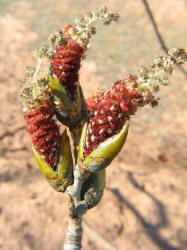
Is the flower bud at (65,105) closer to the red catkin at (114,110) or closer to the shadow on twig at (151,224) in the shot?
the red catkin at (114,110)

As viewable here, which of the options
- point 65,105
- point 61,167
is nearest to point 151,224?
point 61,167

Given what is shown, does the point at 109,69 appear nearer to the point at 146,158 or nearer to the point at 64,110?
the point at 146,158

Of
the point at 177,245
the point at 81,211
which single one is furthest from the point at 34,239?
the point at 81,211

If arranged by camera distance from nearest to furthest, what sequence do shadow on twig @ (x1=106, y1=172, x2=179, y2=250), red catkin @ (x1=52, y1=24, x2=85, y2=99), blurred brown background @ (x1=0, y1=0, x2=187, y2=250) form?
red catkin @ (x1=52, y1=24, x2=85, y2=99)
blurred brown background @ (x1=0, y1=0, x2=187, y2=250)
shadow on twig @ (x1=106, y1=172, x2=179, y2=250)

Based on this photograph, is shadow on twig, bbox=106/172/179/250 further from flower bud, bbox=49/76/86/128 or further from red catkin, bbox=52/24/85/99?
red catkin, bbox=52/24/85/99

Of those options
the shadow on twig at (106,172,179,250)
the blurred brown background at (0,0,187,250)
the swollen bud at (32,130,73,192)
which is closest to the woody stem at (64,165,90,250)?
the swollen bud at (32,130,73,192)
